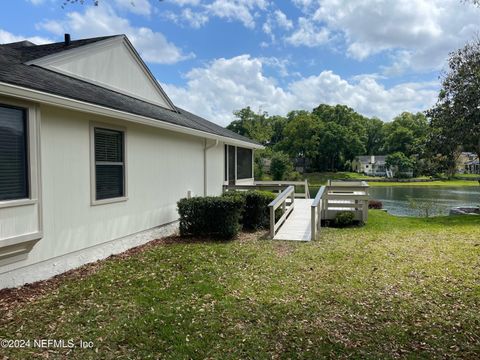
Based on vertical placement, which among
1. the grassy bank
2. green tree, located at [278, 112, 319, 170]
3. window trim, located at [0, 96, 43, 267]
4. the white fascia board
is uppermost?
green tree, located at [278, 112, 319, 170]

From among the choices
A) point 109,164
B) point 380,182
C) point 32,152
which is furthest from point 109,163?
point 380,182

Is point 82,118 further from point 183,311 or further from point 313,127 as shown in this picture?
point 313,127

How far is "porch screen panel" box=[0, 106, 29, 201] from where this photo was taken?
14.1ft

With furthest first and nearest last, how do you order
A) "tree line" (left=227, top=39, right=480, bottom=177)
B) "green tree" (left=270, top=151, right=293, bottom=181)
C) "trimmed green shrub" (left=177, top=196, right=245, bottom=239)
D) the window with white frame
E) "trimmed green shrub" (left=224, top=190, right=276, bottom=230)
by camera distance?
"green tree" (left=270, top=151, right=293, bottom=181)
"tree line" (left=227, top=39, right=480, bottom=177)
"trimmed green shrub" (left=224, top=190, right=276, bottom=230)
"trimmed green shrub" (left=177, top=196, right=245, bottom=239)
the window with white frame

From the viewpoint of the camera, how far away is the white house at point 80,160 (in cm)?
450

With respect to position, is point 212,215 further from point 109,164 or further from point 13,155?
point 13,155

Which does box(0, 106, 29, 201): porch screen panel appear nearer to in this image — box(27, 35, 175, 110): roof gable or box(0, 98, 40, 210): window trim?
box(0, 98, 40, 210): window trim

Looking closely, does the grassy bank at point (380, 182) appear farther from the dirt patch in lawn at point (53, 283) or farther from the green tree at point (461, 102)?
the dirt patch in lawn at point (53, 283)

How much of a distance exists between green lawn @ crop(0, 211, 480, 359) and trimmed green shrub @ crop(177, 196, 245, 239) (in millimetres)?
1321

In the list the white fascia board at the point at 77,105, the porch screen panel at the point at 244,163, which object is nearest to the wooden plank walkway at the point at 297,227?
the porch screen panel at the point at 244,163

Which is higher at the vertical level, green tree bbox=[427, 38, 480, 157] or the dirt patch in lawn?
green tree bbox=[427, 38, 480, 157]

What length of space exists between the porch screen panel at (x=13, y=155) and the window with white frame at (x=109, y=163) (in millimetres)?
1601

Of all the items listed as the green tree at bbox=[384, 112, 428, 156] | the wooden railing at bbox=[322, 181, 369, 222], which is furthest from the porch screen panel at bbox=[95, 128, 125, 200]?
the green tree at bbox=[384, 112, 428, 156]

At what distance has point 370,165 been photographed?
75312mm
